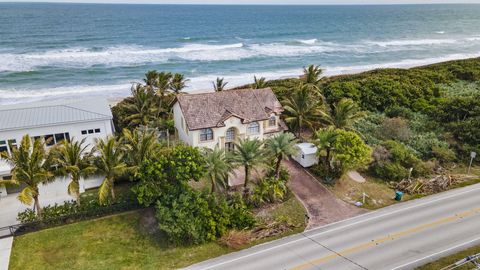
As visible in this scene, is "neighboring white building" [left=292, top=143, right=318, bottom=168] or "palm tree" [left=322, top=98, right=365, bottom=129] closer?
"neighboring white building" [left=292, top=143, right=318, bottom=168]

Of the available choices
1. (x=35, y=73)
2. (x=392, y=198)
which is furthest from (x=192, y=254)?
(x=35, y=73)

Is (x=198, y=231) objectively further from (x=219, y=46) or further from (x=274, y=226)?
(x=219, y=46)

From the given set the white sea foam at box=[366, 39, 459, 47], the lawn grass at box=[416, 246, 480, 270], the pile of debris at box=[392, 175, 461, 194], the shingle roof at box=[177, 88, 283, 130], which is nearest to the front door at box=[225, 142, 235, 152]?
the shingle roof at box=[177, 88, 283, 130]

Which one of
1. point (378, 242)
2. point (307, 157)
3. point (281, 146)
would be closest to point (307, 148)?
point (307, 157)

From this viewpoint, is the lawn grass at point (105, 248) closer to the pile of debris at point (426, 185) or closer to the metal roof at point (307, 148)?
the metal roof at point (307, 148)

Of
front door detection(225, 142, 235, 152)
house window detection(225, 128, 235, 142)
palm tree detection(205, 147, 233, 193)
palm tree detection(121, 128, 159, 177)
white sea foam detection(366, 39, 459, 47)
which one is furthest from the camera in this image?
white sea foam detection(366, 39, 459, 47)

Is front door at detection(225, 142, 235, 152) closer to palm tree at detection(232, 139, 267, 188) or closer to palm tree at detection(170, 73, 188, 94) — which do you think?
palm tree at detection(232, 139, 267, 188)

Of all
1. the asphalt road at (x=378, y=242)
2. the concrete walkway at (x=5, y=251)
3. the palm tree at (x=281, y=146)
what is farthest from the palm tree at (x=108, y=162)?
the palm tree at (x=281, y=146)
